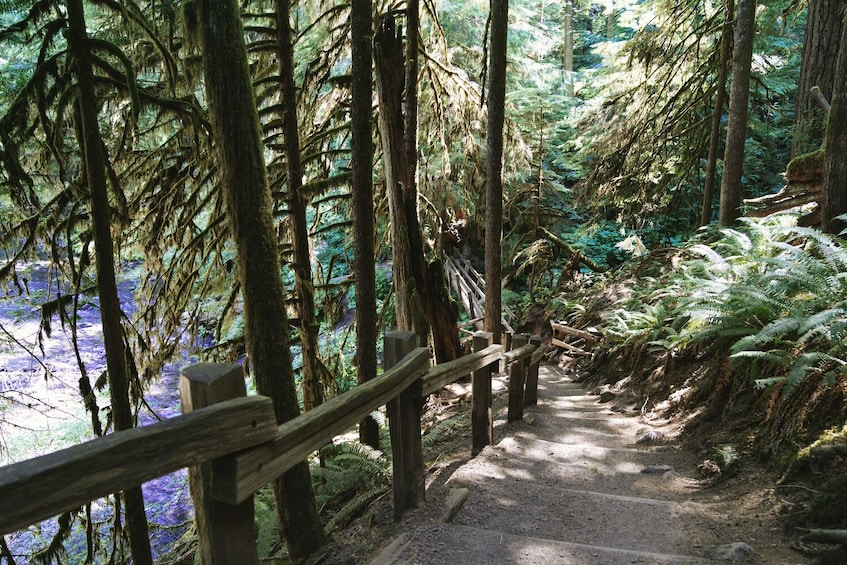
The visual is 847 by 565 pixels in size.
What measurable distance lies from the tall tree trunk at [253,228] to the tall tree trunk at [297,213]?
2.36 meters

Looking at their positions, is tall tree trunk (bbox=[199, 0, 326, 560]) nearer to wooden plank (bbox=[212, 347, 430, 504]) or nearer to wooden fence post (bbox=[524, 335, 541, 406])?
wooden plank (bbox=[212, 347, 430, 504])

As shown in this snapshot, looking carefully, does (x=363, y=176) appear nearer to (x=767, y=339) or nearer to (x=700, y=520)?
(x=767, y=339)

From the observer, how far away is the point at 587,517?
4.26 m

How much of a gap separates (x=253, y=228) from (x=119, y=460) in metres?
2.25

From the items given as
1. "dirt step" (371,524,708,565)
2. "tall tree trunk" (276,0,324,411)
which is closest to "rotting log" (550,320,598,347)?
"tall tree trunk" (276,0,324,411)

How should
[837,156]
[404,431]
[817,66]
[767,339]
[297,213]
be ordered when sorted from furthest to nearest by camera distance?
1. [817,66]
2. [297,213]
3. [837,156]
4. [767,339]
5. [404,431]

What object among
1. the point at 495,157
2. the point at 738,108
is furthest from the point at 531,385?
the point at 738,108

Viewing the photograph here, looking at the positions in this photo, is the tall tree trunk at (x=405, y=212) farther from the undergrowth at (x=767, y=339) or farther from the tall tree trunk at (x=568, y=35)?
the tall tree trunk at (x=568, y=35)

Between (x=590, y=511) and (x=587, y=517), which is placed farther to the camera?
(x=590, y=511)

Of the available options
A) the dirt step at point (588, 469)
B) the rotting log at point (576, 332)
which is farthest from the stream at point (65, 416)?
the rotting log at point (576, 332)

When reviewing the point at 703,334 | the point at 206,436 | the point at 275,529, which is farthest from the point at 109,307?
the point at 703,334

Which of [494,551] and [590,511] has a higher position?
[494,551]

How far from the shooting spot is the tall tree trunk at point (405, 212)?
693 cm

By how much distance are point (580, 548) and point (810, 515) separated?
144 centimetres
